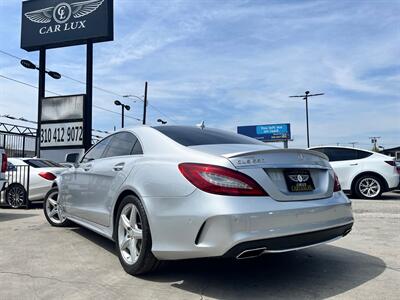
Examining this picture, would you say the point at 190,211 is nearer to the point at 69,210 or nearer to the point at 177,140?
the point at 177,140

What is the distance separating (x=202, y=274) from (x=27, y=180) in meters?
6.91

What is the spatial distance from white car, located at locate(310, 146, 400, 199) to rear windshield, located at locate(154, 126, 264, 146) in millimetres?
7571

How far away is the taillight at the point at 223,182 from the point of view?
10.8 feet

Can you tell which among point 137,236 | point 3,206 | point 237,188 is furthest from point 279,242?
point 3,206

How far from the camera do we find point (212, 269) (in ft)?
13.7

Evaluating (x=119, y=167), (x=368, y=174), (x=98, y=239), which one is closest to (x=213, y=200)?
(x=119, y=167)

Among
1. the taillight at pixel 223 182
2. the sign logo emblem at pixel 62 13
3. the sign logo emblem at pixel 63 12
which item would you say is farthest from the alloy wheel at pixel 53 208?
the sign logo emblem at pixel 62 13

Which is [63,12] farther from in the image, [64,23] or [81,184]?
[81,184]

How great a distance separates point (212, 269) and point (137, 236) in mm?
864

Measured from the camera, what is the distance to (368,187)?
1145cm

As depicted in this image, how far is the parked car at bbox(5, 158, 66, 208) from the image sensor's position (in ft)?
31.2

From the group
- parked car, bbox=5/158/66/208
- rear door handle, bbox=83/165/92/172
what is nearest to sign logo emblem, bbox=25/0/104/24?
parked car, bbox=5/158/66/208

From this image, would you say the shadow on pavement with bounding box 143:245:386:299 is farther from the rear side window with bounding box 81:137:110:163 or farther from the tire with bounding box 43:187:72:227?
the tire with bounding box 43:187:72:227

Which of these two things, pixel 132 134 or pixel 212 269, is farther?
pixel 132 134
